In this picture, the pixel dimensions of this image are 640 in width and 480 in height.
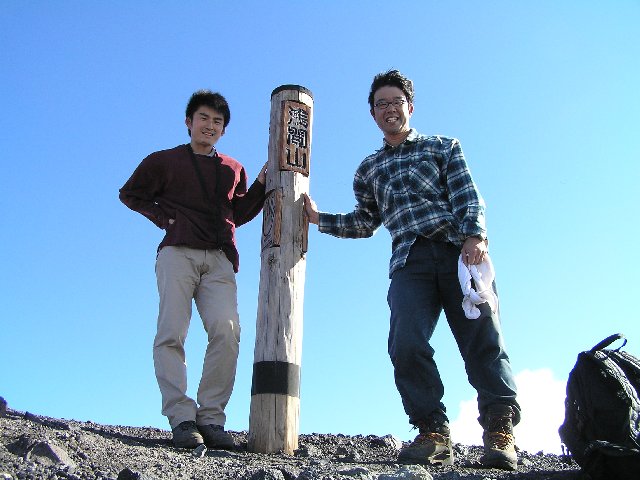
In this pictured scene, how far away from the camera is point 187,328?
5.61 metres

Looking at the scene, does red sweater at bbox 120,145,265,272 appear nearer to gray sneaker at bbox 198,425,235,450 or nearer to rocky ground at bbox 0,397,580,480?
gray sneaker at bbox 198,425,235,450

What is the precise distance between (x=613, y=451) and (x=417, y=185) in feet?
7.78

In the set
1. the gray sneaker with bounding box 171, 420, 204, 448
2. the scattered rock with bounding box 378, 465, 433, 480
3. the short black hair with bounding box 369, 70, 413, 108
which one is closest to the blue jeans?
the scattered rock with bounding box 378, 465, 433, 480

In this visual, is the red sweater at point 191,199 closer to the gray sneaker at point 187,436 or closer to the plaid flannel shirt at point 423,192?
the plaid flannel shirt at point 423,192

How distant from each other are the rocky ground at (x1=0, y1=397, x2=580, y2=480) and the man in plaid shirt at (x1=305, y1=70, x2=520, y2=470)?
33 cm

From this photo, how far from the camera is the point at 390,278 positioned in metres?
5.30

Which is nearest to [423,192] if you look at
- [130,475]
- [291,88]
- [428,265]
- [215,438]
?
[428,265]

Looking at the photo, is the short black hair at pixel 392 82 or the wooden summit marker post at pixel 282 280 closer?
the wooden summit marker post at pixel 282 280

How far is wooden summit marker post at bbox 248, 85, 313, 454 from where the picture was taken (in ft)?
17.5

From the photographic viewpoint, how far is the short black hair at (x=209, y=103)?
6.26 meters

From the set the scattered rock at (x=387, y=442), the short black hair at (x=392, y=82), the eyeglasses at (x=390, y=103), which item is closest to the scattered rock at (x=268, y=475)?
the scattered rock at (x=387, y=442)

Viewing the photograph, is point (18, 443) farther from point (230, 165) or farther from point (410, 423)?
point (230, 165)

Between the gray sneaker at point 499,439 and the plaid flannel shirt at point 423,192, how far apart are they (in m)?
1.17

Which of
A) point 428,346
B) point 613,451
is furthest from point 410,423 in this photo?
point 613,451
